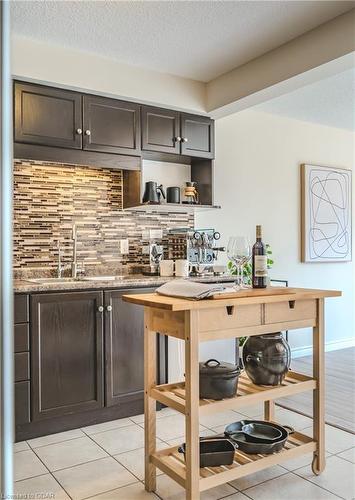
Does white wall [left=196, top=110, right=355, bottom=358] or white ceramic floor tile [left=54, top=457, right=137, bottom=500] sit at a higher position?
white wall [left=196, top=110, right=355, bottom=358]

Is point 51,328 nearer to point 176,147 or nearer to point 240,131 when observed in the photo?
point 176,147

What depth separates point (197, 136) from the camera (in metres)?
3.85

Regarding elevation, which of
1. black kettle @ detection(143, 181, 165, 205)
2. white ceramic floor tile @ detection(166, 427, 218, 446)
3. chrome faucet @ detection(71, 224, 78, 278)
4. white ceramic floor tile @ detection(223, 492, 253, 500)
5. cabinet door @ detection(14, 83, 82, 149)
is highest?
cabinet door @ detection(14, 83, 82, 149)

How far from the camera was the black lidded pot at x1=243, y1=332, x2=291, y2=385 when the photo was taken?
2189 mm

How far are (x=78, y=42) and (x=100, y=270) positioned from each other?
1681mm

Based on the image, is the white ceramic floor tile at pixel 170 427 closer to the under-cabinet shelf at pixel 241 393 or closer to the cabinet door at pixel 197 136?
the under-cabinet shelf at pixel 241 393

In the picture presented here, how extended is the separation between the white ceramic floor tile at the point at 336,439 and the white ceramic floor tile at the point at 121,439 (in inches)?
41.4

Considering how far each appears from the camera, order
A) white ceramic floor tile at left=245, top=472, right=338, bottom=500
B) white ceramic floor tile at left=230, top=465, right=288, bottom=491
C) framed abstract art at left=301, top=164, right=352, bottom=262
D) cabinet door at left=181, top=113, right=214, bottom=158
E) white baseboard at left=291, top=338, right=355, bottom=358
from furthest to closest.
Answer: framed abstract art at left=301, top=164, right=352, bottom=262 < white baseboard at left=291, top=338, right=355, bottom=358 < cabinet door at left=181, top=113, right=214, bottom=158 < white ceramic floor tile at left=230, top=465, right=288, bottom=491 < white ceramic floor tile at left=245, top=472, right=338, bottom=500

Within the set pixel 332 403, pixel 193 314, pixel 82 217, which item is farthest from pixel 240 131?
pixel 193 314

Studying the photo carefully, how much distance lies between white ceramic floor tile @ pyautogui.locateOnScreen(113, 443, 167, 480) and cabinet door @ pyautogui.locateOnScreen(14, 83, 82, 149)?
6.69 ft

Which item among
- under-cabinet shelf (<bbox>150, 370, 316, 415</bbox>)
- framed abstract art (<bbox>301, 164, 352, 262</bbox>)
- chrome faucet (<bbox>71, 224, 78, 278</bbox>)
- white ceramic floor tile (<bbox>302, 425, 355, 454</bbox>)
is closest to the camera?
under-cabinet shelf (<bbox>150, 370, 316, 415</bbox>)

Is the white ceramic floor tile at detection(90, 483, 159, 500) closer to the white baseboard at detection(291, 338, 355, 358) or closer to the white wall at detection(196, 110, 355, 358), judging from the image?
the white wall at detection(196, 110, 355, 358)

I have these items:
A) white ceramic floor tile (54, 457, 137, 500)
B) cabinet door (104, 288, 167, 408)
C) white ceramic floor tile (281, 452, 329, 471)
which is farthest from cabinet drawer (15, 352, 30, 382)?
white ceramic floor tile (281, 452, 329, 471)

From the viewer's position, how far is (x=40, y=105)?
3.06 metres
